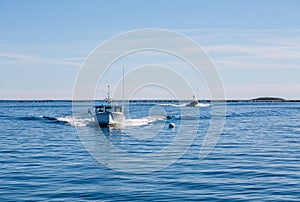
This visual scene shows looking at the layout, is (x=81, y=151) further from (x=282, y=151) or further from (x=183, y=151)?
(x=282, y=151)

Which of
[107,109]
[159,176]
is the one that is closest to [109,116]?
[107,109]

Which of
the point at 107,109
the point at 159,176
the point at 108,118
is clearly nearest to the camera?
the point at 159,176

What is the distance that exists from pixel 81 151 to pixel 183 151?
8.13 m

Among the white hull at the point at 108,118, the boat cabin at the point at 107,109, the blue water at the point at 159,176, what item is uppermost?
the boat cabin at the point at 107,109

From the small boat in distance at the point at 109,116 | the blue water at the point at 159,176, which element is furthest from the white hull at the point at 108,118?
the blue water at the point at 159,176

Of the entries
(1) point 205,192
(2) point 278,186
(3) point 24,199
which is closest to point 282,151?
(2) point 278,186

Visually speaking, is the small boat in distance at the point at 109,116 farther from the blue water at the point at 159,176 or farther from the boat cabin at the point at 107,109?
the blue water at the point at 159,176

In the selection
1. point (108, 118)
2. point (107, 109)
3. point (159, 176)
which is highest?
point (107, 109)

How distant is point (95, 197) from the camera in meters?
22.5

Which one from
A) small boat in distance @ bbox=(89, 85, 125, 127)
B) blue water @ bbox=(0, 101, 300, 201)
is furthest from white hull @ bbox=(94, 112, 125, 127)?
blue water @ bbox=(0, 101, 300, 201)

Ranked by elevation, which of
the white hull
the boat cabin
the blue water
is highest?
the boat cabin

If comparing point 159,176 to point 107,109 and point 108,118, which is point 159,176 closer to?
point 108,118

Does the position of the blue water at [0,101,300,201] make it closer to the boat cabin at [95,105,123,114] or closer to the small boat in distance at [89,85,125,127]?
the small boat in distance at [89,85,125,127]

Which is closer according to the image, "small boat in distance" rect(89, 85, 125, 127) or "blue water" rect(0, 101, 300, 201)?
"blue water" rect(0, 101, 300, 201)
